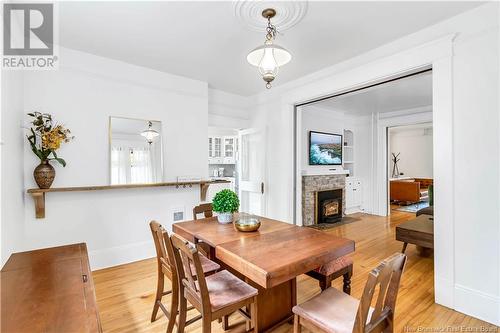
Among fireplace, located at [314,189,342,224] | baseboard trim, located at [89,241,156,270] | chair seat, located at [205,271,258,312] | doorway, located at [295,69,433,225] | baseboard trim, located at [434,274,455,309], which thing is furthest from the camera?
fireplace, located at [314,189,342,224]

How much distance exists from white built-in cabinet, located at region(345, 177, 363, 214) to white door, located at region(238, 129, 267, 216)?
291cm

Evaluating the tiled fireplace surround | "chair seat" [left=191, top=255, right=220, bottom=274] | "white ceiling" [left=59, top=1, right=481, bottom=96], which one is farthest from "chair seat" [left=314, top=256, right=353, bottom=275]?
the tiled fireplace surround

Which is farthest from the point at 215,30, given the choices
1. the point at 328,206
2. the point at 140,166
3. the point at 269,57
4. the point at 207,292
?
the point at 328,206

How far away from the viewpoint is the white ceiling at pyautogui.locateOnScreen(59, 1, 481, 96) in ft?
6.79

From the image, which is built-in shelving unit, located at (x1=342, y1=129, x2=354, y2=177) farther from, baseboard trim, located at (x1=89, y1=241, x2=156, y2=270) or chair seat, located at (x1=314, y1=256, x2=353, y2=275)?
baseboard trim, located at (x1=89, y1=241, x2=156, y2=270)

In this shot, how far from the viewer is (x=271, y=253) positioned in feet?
5.18

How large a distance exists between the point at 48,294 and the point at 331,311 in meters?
1.56

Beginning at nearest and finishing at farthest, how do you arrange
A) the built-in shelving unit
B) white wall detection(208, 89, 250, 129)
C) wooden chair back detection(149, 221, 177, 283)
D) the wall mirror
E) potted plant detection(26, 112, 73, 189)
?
1. wooden chair back detection(149, 221, 177, 283)
2. potted plant detection(26, 112, 73, 189)
3. the wall mirror
4. white wall detection(208, 89, 250, 129)
5. the built-in shelving unit

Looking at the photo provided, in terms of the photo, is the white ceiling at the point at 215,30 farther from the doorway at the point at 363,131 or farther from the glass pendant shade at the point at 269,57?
the doorway at the point at 363,131

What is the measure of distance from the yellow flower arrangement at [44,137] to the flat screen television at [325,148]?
4351 millimetres

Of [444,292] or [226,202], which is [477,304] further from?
[226,202]

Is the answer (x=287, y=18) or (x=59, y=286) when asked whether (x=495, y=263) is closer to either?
(x=287, y=18)

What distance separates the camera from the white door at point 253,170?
4371 millimetres

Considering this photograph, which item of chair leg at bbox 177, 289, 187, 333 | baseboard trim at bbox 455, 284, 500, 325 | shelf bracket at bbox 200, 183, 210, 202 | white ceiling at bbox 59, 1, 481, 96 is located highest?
white ceiling at bbox 59, 1, 481, 96
